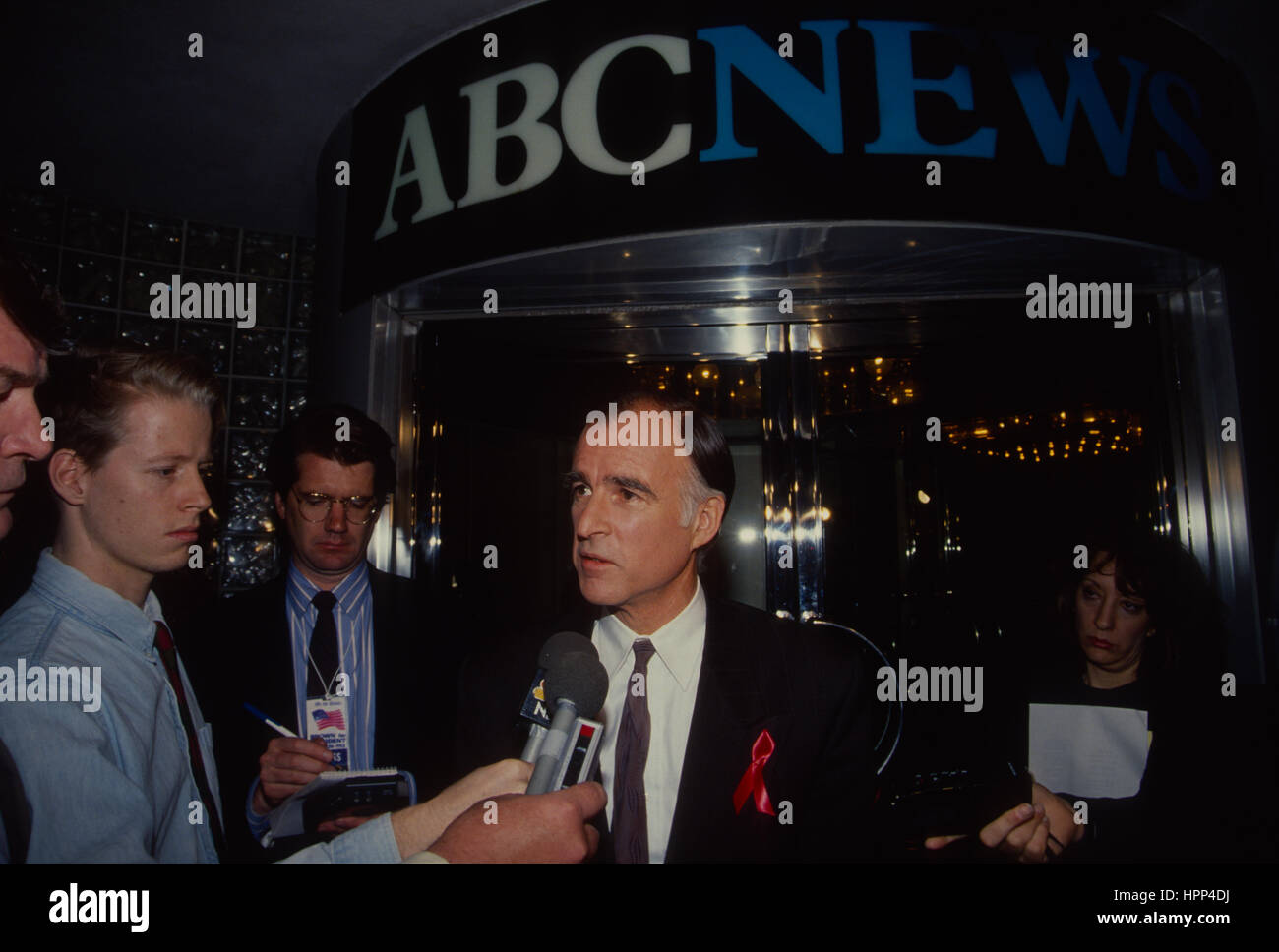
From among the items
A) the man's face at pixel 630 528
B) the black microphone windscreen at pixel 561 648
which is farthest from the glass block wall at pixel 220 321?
the black microphone windscreen at pixel 561 648

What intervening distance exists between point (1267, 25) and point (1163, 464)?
5.56 feet

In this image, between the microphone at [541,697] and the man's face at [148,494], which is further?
the man's face at [148,494]

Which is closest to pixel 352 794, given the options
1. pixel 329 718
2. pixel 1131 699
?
pixel 329 718

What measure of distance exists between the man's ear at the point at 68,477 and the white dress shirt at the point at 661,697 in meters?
1.11

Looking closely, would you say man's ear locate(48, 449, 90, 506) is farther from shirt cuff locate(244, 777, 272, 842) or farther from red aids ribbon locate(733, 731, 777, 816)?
red aids ribbon locate(733, 731, 777, 816)

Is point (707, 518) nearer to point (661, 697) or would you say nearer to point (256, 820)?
point (661, 697)

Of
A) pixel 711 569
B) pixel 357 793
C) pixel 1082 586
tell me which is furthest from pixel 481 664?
pixel 1082 586

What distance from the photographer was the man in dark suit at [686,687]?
151cm

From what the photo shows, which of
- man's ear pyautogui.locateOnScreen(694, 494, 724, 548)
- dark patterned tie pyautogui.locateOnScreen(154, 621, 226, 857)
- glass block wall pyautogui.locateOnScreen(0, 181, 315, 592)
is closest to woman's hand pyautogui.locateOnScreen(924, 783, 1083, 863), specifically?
man's ear pyautogui.locateOnScreen(694, 494, 724, 548)

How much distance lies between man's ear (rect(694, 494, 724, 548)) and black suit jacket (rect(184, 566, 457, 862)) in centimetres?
108

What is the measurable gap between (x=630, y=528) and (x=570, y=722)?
0.69m

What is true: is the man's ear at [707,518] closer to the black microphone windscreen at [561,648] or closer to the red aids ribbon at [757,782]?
the red aids ribbon at [757,782]

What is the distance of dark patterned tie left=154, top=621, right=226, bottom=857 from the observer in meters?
1.45

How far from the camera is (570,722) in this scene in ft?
3.61
